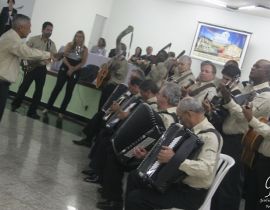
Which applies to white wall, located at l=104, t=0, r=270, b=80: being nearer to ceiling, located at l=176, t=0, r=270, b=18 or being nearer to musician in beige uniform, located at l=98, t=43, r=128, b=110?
ceiling, located at l=176, t=0, r=270, b=18

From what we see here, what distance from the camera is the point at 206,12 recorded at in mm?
13750

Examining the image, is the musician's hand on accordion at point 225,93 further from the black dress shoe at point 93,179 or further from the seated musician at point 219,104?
the black dress shoe at point 93,179

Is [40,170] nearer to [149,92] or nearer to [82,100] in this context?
[149,92]

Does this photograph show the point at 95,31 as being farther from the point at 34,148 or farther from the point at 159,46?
the point at 34,148

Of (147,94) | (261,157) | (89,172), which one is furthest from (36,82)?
(261,157)

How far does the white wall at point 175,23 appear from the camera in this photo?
41.9ft

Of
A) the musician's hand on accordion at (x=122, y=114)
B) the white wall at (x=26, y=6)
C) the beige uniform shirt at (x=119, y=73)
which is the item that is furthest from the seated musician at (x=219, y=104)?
the white wall at (x=26, y=6)

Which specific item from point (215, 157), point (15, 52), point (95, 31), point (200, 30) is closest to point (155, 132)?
point (215, 157)

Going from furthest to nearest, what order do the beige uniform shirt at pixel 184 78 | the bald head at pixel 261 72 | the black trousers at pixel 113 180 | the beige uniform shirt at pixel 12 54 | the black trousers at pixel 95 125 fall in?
the black trousers at pixel 95 125, the beige uniform shirt at pixel 184 78, the beige uniform shirt at pixel 12 54, the bald head at pixel 261 72, the black trousers at pixel 113 180

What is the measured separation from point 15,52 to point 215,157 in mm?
2778

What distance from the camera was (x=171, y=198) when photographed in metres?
3.10

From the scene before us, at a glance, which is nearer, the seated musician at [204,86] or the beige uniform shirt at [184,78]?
the seated musician at [204,86]

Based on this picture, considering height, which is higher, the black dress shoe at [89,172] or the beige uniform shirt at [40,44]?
the beige uniform shirt at [40,44]

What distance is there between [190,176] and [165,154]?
0.27m
